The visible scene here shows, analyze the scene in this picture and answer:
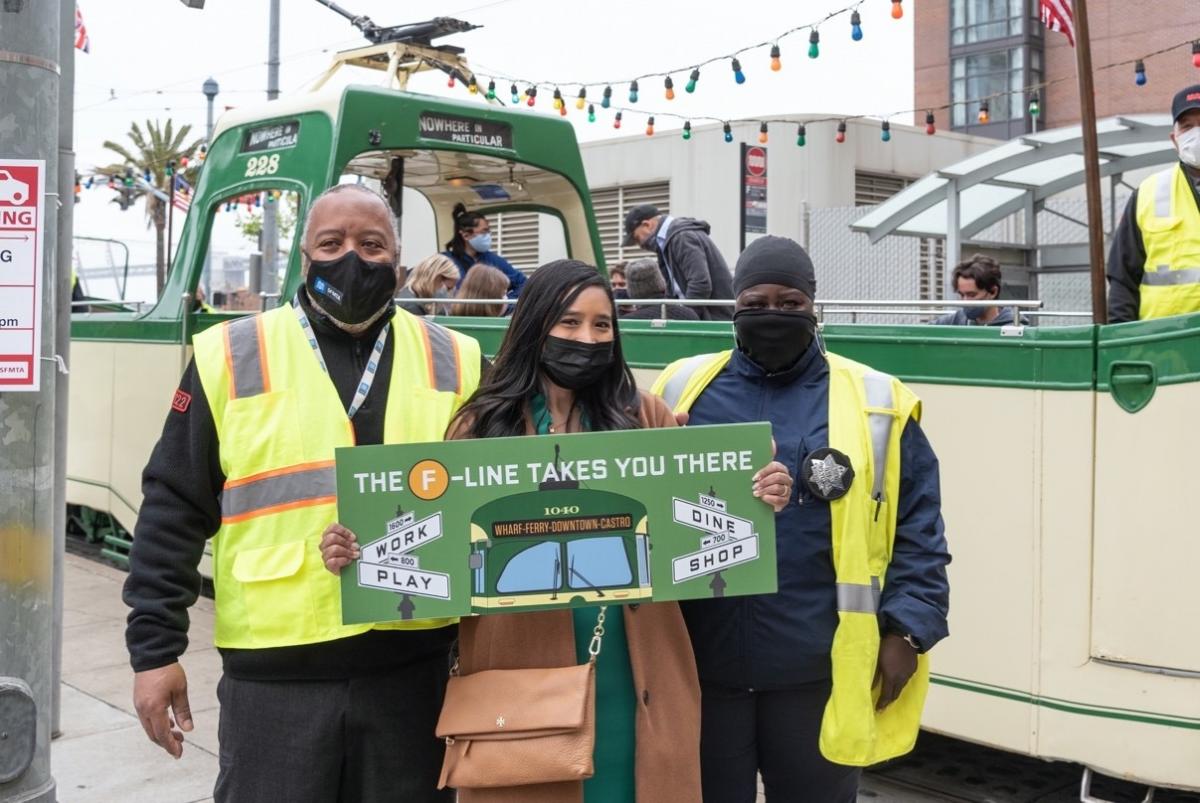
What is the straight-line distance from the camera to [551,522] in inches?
111

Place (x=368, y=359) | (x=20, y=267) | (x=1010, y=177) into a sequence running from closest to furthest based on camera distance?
(x=368, y=359) → (x=20, y=267) → (x=1010, y=177)

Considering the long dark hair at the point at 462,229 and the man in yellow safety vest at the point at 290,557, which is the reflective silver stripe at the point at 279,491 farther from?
the long dark hair at the point at 462,229

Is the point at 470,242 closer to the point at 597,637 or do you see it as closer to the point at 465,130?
the point at 465,130

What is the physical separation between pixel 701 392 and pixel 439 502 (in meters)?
0.83

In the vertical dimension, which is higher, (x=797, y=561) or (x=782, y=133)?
(x=782, y=133)

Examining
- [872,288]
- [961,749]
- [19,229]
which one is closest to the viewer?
[19,229]

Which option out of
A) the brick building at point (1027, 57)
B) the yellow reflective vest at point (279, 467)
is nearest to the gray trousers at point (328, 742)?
the yellow reflective vest at point (279, 467)

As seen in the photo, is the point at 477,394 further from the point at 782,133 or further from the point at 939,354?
the point at 782,133

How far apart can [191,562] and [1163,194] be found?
3675 mm

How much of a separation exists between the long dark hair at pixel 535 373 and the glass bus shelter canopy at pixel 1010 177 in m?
9.81

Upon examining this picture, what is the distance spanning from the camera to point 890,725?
10.3ft

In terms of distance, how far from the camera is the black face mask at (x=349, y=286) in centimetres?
302

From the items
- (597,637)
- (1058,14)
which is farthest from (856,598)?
(1058,14)

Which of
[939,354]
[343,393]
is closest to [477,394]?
[343,393]
